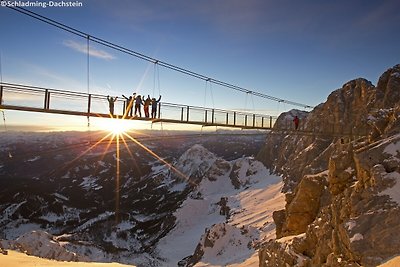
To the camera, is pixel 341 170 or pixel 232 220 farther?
pixel 232 220

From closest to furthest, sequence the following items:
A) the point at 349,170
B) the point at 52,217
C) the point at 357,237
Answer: the point at 357,237 → the point at 349,170 → the point at 52,217

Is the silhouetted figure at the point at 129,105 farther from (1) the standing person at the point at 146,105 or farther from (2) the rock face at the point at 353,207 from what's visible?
(2) the rock face at the point at 353,207

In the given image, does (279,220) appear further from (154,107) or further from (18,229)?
(18,229)

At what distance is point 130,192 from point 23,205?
4797cm

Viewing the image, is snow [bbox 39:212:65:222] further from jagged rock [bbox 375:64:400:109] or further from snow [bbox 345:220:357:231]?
snow [bbox 345:220:357:231]

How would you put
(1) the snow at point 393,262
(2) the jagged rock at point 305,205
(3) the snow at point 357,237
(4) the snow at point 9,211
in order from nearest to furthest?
(1) the snow at point 393,262 → (3) the snow at point 357,237 → (2) the jagged rock at point 305,205 → (4) the snow at point 9,211

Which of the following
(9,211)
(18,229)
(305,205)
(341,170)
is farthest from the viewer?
(9,211)

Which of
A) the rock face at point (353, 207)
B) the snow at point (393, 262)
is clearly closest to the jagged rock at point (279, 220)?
the rock face at point (353, 207)

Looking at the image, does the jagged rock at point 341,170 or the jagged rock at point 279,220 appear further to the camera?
the jagged rock at point 279,220

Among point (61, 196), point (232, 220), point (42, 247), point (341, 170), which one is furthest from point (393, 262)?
point (61, 196)

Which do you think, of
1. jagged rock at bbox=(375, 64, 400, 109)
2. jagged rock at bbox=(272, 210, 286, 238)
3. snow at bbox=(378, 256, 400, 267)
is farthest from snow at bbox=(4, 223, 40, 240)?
snow at bbox=(378, 256, 400, 267)

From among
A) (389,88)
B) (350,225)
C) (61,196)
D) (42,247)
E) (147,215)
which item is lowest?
(61,196)

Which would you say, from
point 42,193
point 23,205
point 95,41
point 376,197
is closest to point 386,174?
point 376,197

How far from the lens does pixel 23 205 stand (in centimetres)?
15588
